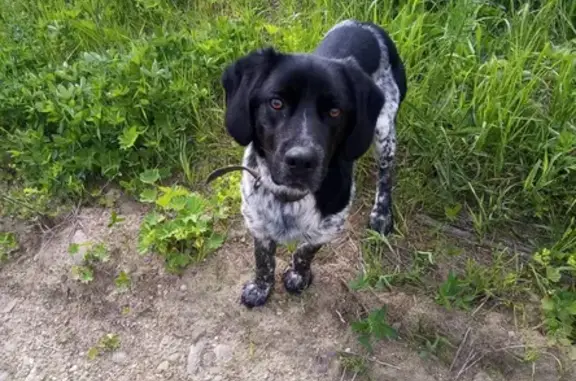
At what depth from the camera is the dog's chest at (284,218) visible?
9.12ft

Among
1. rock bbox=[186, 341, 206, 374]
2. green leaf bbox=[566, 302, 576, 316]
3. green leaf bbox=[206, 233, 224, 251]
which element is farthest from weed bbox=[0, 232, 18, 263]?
green leaf bbox=[566, 302, 576, 316]

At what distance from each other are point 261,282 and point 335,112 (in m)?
1.05

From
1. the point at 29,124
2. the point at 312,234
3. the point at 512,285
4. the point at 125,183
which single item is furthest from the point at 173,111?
the point at 512,285

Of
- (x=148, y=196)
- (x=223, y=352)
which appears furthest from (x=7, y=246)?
(x=223, y=352)

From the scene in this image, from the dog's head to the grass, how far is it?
0.93 metres

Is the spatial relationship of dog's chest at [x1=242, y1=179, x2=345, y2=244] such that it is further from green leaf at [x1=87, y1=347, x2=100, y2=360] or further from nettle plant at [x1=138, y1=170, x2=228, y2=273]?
green leaf at [x1=87, y1=347, x2=100, y2=360]

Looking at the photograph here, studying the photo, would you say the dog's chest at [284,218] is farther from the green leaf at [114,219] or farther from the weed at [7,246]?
the weed at [7,246]

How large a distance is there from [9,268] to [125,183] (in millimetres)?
753

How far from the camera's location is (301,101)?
2.43 m

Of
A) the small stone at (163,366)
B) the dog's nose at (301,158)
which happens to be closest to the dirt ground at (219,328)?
the small stone at (163,366)

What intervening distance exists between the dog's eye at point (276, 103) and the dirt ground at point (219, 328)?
114 cm

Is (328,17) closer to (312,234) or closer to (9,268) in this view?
(312,234)

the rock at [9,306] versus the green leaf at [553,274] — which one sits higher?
the green leaf at [553,274]

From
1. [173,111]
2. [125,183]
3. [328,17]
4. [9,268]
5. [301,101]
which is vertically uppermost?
[301,101]
